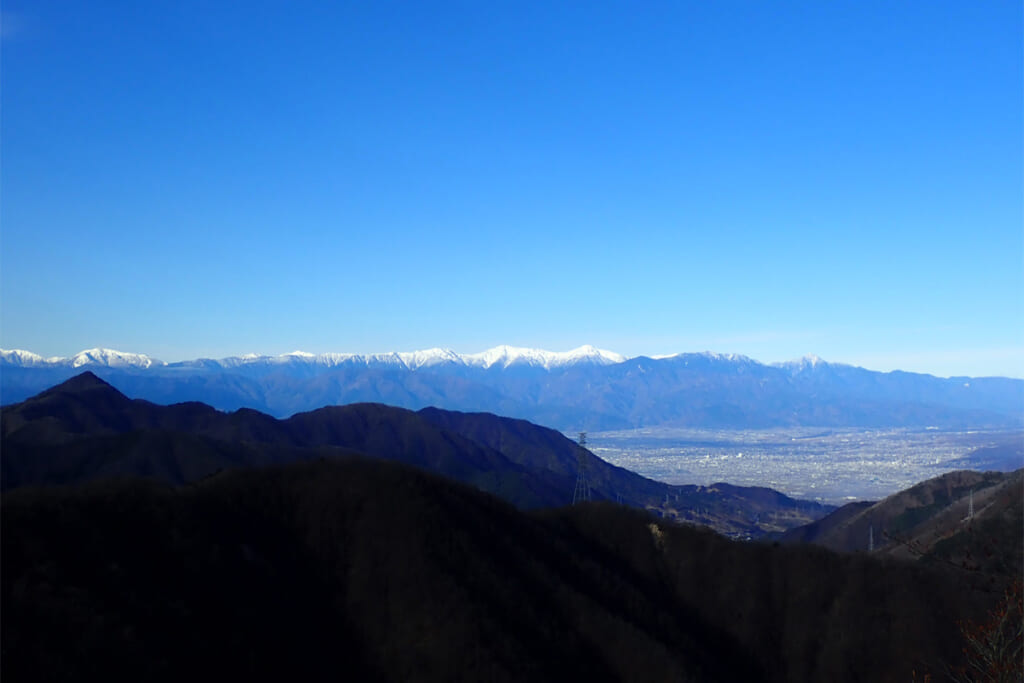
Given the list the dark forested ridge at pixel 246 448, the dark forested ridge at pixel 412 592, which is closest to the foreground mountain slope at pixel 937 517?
the dark forested ridge at pixel 412 592

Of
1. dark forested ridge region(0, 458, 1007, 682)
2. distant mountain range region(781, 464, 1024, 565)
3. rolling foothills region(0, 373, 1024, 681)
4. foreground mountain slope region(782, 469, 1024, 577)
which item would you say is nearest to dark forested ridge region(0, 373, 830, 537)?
dark forested ridge region(0, 458, 1007, 682)

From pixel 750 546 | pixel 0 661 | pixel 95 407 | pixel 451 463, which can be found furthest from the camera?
pixel 451 463

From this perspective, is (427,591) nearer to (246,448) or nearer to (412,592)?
(412,592)

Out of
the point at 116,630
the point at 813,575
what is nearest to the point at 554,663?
the point at 116,630

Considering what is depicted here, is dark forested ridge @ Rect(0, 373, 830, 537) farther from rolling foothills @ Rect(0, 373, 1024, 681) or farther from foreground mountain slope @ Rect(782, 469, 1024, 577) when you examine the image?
foreground mountain slope @ Rect(782, 469, 1024, 577)

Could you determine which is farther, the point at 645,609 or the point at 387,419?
the point at 387,419

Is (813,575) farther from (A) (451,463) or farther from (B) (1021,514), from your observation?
(A) (451,463)

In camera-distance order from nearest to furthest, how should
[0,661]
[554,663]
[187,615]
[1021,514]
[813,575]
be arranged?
[0,661] < [187,615] < [554,663] < [813,575] < [1021,514]
